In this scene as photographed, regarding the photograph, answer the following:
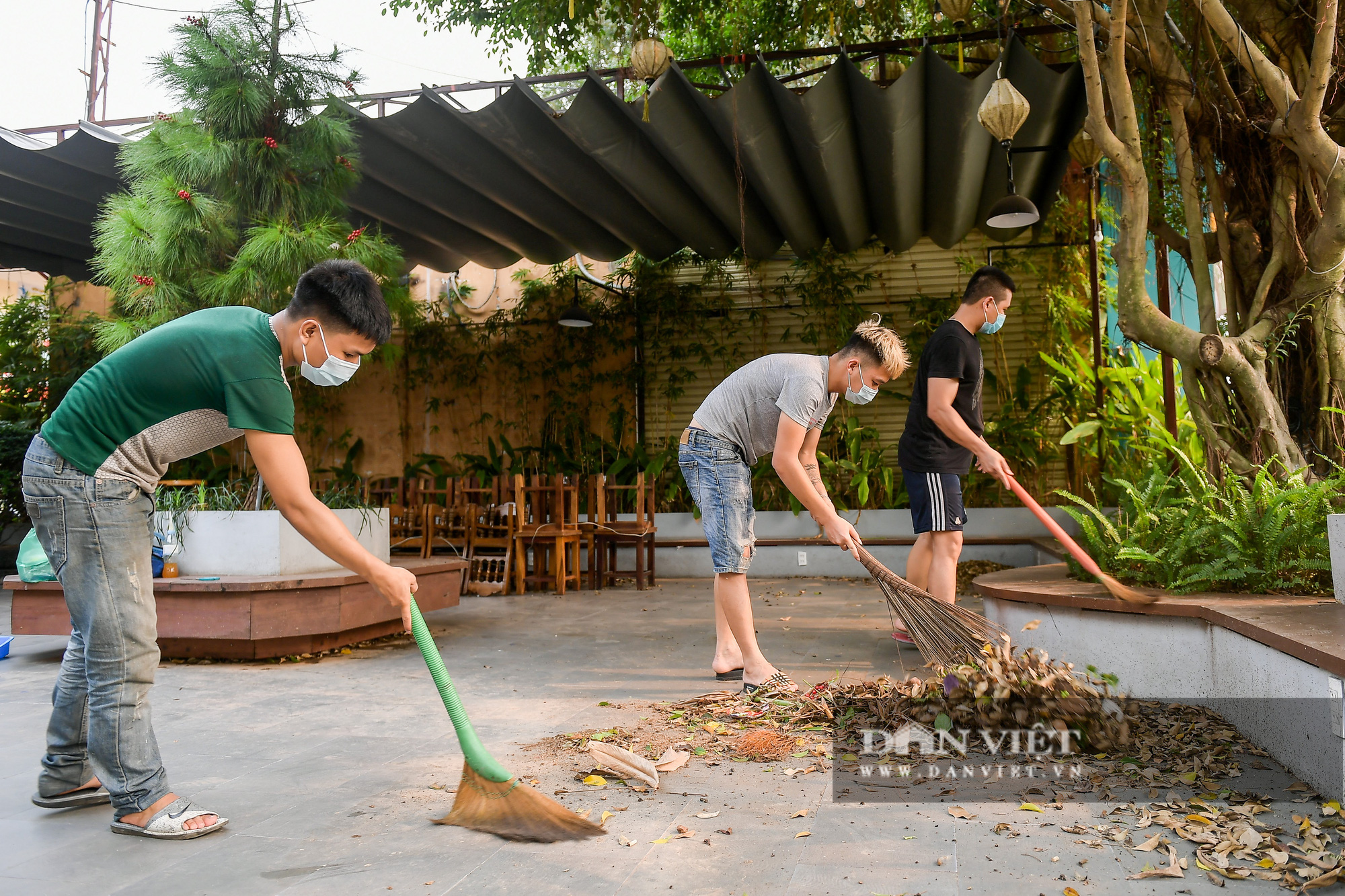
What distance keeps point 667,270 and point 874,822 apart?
9.12 m

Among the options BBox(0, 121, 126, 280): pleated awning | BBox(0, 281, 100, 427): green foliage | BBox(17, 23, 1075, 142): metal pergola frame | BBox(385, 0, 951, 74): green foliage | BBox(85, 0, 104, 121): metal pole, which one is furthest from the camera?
BBox(85, 0, 104, 121): metal pole

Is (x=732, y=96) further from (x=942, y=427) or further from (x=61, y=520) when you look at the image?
(x=61, y=520)

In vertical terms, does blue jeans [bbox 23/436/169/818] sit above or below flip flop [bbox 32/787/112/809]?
above

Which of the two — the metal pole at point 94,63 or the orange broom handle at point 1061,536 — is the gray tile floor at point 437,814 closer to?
the orange broom handle at point 1061,536

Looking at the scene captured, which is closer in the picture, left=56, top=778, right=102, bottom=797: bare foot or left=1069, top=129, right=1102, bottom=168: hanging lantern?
left=56, top=778, right=102, bottom=797: bare foot

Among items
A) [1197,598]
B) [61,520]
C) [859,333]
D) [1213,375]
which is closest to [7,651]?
[61,520]

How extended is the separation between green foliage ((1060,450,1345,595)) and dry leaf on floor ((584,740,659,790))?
223cm

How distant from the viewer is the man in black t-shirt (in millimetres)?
3998

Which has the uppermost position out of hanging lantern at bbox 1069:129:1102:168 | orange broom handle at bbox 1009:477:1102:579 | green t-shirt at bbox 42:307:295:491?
hanging lantern at bbox 1069:129:1102:168

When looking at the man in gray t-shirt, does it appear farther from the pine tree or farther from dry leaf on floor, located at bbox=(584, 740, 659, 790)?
the pine tree

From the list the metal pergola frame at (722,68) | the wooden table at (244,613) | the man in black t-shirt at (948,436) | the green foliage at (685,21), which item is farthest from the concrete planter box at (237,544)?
the green foliage at (685,21)

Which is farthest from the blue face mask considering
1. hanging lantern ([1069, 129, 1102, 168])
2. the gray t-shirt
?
hanging lantern ([1069, 129, 1102, 168])

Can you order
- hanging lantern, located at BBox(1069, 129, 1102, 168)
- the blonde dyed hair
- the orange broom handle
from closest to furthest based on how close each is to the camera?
the blonde dyed hair, the orange broom handle, hanging lantern, located at BBox(1069, 129, 1102, 168)

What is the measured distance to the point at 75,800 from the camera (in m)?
2.36
